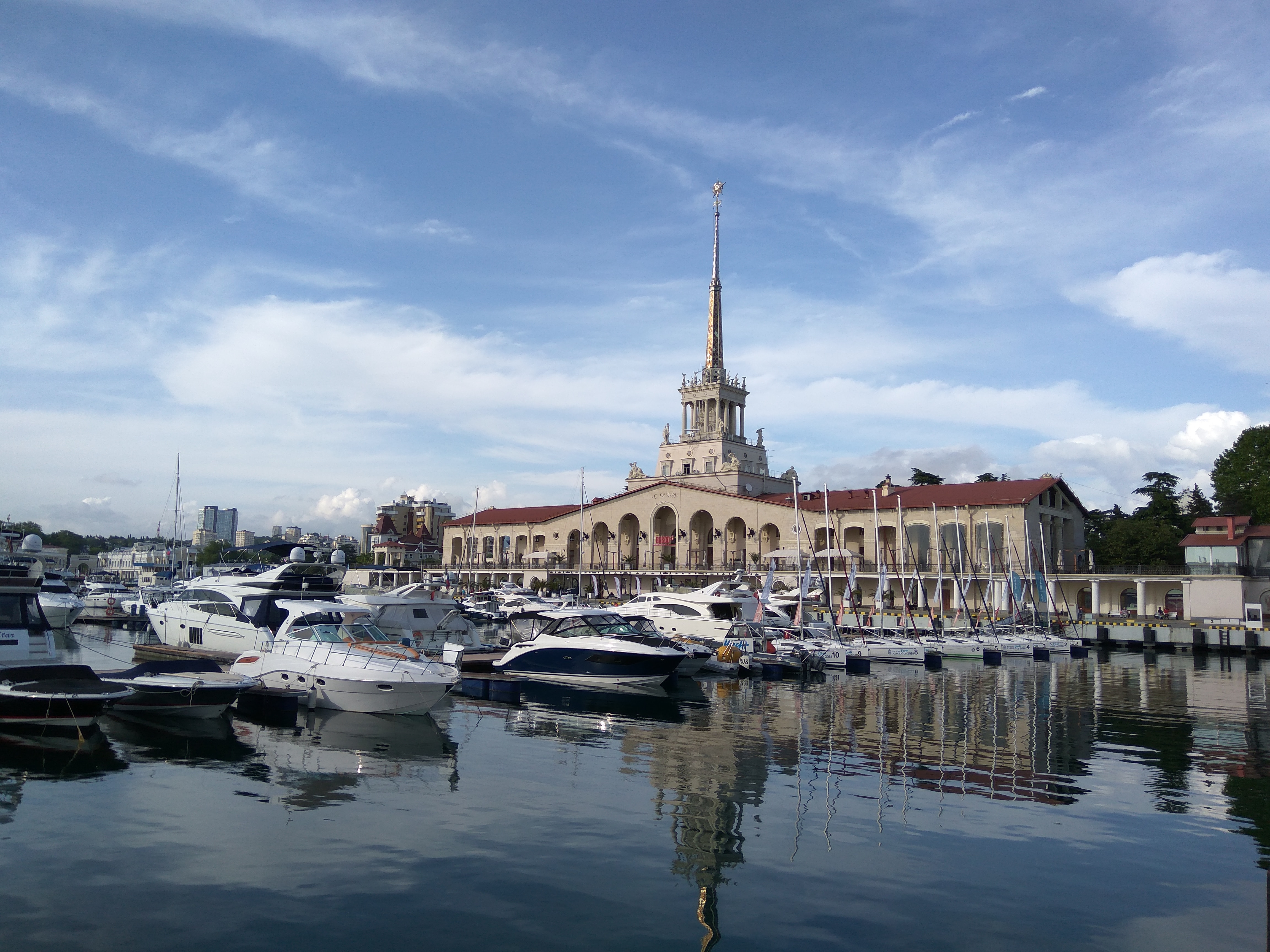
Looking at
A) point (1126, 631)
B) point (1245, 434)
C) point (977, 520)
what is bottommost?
point (1126, 631)

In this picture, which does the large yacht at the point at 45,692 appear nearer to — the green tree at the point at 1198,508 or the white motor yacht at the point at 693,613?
the white motor yacht at the point at 693,613

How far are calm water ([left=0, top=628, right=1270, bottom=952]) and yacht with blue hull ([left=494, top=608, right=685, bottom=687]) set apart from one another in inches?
230

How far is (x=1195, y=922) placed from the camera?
9.86 m

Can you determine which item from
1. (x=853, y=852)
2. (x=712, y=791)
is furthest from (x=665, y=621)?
(x=853, y=852)

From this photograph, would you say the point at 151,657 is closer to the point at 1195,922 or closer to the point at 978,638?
the point at 1195,922

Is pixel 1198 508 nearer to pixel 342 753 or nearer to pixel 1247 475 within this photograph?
pixel 1247 475

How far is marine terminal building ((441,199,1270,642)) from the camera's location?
63406mm

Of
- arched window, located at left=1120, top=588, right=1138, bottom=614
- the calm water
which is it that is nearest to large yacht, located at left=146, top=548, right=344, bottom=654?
the calm water

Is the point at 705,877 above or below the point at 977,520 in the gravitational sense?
below

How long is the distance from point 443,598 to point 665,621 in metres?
10.2

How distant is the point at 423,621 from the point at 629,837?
23.8 metres

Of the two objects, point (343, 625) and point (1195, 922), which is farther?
point (343, 625)

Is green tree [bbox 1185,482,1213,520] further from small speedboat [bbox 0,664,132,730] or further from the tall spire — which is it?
small speedboat [bbox 0,664,132,730]

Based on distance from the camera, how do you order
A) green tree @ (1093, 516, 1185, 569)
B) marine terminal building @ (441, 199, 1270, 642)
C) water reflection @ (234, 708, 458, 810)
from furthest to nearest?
green tree @ (1093, 516, 1185, 569), marine terminal building @ (441, 199, 1270, 642), water reflection @ (234, 708, 458, 810)
